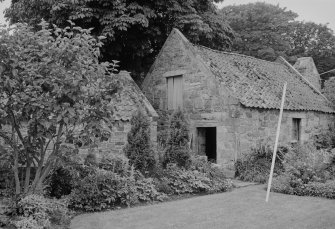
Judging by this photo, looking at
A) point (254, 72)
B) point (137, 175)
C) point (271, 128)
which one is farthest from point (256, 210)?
point (254, 72)

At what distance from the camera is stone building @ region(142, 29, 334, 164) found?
563 inches

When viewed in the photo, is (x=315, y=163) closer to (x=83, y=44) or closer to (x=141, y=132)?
(x=141, y=132)

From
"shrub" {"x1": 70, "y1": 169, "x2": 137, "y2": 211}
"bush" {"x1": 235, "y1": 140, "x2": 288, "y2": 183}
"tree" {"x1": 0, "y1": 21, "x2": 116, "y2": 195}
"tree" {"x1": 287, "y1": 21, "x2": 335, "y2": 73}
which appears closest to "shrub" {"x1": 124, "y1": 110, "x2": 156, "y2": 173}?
"shrub" {"x1": 70, "y1": 169, "x2": 137, "y2": 211}

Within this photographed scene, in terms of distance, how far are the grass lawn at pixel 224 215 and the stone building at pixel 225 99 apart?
14.5ft

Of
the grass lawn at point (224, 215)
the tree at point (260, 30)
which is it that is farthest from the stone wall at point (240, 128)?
the tree at point (260, 30)

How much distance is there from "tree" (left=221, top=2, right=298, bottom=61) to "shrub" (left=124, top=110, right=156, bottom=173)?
23.1 metres

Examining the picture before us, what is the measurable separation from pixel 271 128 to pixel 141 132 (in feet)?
22.6

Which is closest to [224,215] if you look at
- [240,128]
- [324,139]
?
[240,128]

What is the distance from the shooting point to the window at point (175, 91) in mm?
16297

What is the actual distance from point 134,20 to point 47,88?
9107 mm

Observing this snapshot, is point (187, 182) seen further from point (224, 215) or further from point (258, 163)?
point (258, 163)

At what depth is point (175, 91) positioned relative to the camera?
650 inches

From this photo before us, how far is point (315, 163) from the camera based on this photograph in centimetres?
1146

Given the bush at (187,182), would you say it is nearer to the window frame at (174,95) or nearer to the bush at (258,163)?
the bush at (258,163)
